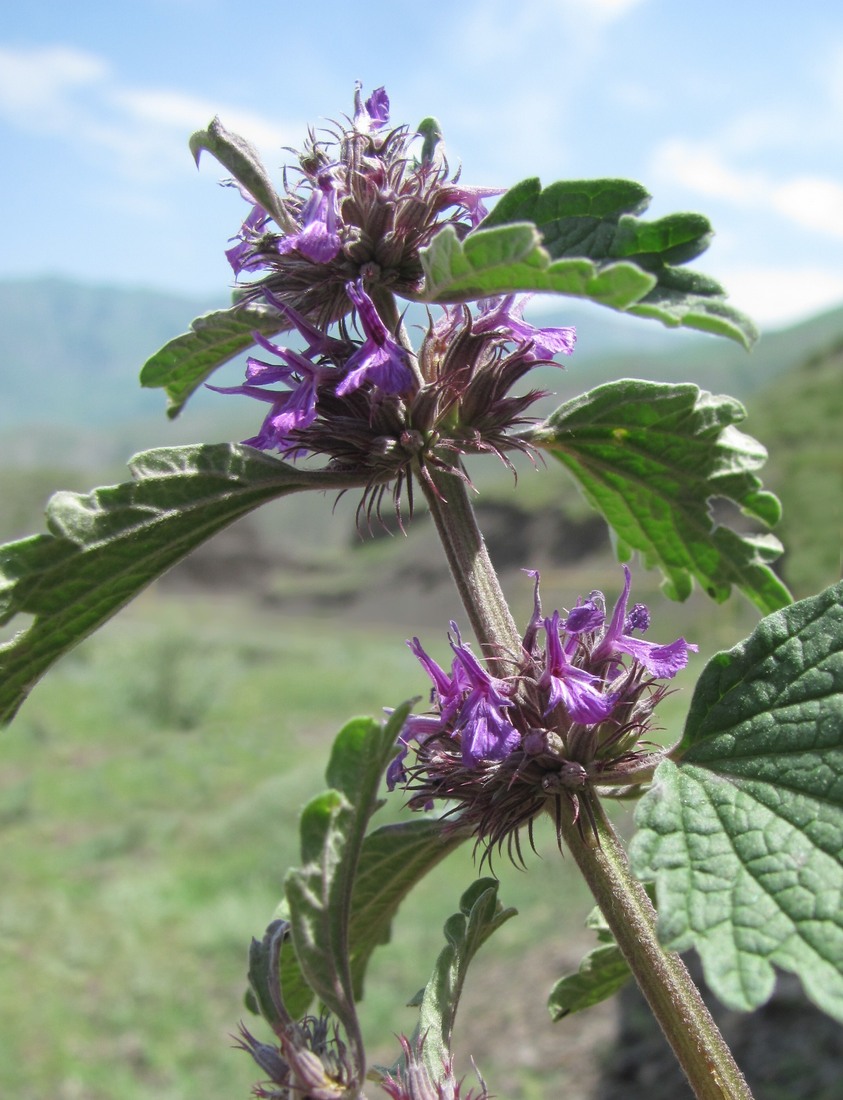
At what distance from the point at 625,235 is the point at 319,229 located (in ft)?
1.32

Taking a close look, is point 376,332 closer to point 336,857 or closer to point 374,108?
point 374,108

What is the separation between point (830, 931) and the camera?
95 centimetres

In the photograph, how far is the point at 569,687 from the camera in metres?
1.30

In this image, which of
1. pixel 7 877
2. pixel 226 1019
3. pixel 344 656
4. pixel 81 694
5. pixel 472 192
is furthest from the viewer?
pixel 344 656

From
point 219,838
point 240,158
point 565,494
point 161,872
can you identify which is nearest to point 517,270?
point 240,158

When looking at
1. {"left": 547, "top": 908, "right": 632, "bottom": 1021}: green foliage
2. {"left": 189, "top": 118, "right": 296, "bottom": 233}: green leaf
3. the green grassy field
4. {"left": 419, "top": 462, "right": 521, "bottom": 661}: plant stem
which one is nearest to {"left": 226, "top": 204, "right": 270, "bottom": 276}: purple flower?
{"left": 189, "top": 118, "right": 296, "bottom": 233}: green leaf

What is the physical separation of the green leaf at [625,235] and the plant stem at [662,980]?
26.4 inches

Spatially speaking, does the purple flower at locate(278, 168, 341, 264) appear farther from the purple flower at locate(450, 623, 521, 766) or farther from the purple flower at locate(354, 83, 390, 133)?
the purple flower at locate(450, 623, 521, 766)

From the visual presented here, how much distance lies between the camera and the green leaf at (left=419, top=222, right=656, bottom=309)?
Result: 94 cm

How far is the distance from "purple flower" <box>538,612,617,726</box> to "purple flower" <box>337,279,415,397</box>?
1.22 ft

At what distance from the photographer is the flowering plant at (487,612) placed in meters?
1.01

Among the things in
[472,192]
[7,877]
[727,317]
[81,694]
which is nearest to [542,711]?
[727,317]

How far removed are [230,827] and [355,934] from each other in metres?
11.9

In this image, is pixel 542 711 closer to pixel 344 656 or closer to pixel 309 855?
pixel 309 855
